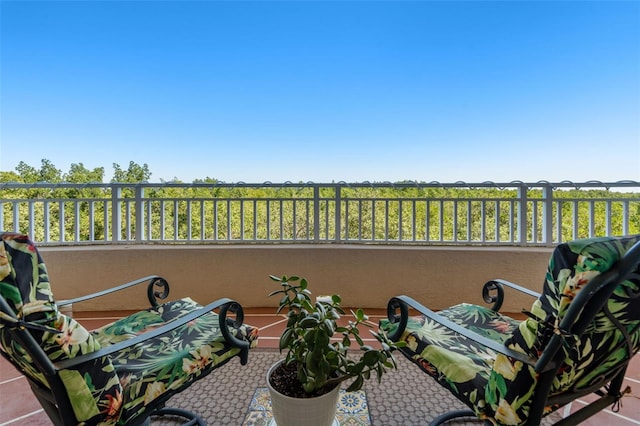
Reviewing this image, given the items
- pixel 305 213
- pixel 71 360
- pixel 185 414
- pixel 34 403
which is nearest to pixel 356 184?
pixel 305 213

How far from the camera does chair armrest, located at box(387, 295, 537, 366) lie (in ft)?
2.51

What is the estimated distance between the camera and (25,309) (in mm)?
682

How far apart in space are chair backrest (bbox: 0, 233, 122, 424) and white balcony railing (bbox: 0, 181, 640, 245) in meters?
1.84

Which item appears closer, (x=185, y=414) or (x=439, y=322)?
(x=439, y=322)

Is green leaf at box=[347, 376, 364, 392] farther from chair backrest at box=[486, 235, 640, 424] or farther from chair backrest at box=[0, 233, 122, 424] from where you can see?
chair backrest at box=[0, 233, 122, 424]

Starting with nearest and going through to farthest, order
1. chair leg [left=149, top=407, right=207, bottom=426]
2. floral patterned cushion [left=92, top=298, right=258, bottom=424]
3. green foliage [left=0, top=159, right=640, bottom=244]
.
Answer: floral patterned cushion [left=92, top=298, right=258, bottom=424]
chair leg [left=149, top=407, right=207, bottom=426]
green foliage [left=0, top=159, right=640, bottom=244]

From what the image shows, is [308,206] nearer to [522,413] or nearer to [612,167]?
[522,413]

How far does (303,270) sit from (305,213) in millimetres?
564

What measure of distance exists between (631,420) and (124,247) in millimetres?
3648

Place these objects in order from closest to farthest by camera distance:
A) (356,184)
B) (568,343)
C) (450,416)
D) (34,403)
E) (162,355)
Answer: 1. (568,343)
2. (162,355)
3. (450,416)
4. (34,403)
5. (356,184)

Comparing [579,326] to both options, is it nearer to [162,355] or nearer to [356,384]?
[356,384]

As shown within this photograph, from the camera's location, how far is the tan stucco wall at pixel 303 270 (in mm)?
2395

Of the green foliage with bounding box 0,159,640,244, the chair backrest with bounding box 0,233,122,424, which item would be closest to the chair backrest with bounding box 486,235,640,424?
the chair backrest with bounding box 0,233,122,424

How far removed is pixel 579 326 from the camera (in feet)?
2.19
